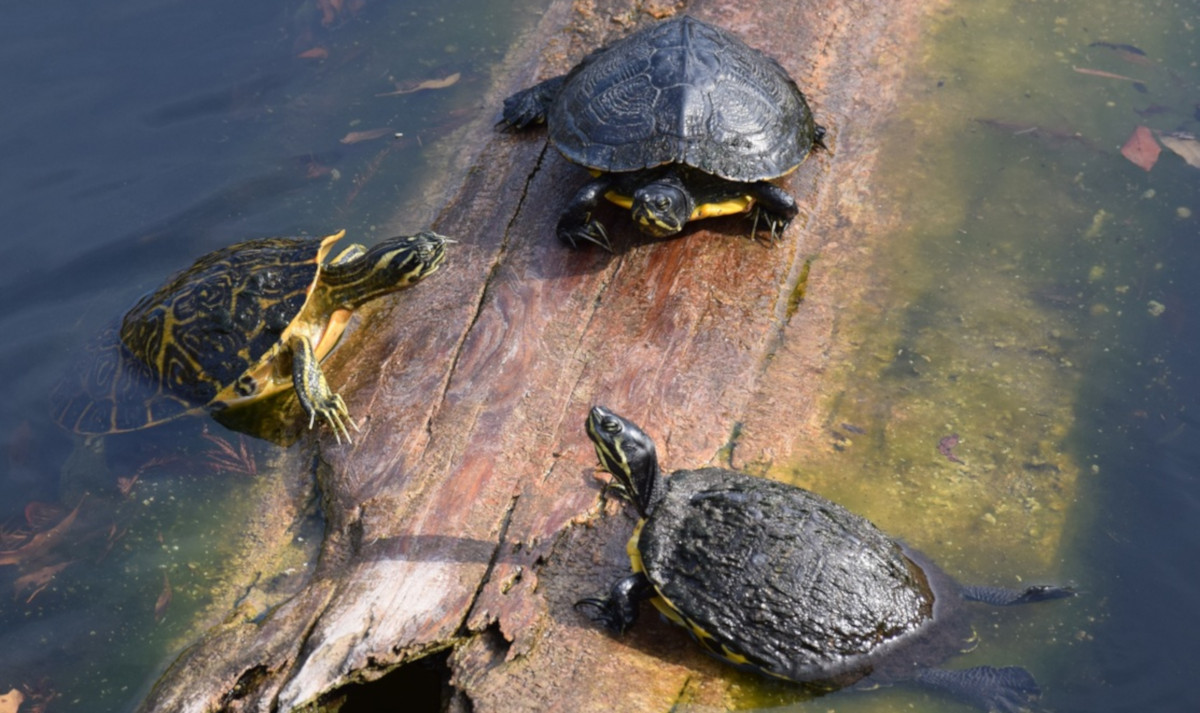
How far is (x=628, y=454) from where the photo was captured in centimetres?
374

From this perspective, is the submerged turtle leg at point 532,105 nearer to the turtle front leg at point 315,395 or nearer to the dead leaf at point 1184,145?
the turtle front leg at point 315,395

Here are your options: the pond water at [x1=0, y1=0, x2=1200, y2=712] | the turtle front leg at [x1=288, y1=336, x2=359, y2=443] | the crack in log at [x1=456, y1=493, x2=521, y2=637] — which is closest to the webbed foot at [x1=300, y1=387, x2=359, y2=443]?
the turtle front leg at [x1=288, y1=336, x2=359, y2=443]

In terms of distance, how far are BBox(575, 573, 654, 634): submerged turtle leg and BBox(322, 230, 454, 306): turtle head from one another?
2.16m

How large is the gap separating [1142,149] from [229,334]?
5.55m

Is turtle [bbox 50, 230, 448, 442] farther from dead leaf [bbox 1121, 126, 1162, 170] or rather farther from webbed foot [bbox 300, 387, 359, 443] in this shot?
dead leaf [bbox 1121, 126, 1162, 170]

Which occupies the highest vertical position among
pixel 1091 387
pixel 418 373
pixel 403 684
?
pixel 418 373

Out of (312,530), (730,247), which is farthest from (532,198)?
(312,530)

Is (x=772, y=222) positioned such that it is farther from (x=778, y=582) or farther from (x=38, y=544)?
(x=38, y=544)

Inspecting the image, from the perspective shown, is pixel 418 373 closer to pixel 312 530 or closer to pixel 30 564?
pixel 312 530

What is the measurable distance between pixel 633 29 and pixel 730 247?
2132mm

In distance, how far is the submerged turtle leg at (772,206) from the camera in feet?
17.3

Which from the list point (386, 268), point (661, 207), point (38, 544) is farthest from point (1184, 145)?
point (38, 544)

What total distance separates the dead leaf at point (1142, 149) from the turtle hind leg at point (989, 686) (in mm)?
3822

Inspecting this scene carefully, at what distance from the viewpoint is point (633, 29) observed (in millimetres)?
6660
